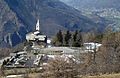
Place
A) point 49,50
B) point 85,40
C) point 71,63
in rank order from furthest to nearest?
point 85,40 < point 49,50 < point 71,63

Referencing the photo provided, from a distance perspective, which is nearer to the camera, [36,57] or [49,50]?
[36,57]

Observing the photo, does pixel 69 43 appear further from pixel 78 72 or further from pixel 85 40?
pixel 78 72

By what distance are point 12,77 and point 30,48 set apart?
18082 millimetres

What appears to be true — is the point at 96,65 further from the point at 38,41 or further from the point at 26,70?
the point at 38,41

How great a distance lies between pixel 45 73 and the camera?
35.5 meters

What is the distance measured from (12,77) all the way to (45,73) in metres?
3.33

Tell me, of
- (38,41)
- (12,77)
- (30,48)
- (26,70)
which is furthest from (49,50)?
(12,77)

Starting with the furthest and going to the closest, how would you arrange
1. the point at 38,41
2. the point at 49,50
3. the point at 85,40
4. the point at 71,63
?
the point at 85,40 < the point at 38,41 < the point at 49,50 < the point at 71,63

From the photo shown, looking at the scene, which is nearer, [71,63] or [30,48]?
[71,63]

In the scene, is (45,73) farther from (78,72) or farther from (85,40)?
(85,40)

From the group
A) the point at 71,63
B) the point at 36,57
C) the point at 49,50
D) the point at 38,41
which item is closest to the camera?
the point at 71,63

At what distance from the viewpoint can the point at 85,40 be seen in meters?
68.8

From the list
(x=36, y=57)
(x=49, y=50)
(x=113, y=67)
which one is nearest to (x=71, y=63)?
(x=113, y=67)

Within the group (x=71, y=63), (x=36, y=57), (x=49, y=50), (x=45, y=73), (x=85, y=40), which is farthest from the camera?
(x=85, y=40)
